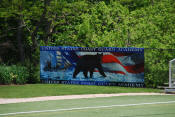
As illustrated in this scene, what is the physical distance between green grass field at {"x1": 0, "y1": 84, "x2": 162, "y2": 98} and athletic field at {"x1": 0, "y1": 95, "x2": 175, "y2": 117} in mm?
2245

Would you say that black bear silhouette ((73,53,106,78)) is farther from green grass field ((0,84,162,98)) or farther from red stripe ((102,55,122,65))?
green grass field ((0,84,162,98))

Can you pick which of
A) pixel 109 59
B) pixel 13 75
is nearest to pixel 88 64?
pixel 109 59

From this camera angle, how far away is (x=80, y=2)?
26.2m

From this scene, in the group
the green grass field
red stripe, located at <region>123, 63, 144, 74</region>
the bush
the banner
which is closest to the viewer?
the green grass field

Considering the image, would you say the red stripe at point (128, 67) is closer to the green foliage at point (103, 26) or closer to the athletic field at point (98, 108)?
the green foliage at point (103, 26)

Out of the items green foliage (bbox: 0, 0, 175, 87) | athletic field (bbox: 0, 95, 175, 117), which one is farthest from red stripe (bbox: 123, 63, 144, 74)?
athletic field (bbox: 0, 95, 175, 117)

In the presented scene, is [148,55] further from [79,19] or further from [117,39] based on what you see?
[79,19]

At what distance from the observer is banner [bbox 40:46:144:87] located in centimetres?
1955

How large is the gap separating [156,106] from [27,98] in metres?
5.59

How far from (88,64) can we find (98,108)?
772 cm

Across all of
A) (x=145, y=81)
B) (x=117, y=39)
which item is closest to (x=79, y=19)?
(x=117, y=39)

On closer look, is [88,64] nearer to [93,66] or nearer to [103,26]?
[93,66]

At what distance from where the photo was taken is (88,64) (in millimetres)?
20375

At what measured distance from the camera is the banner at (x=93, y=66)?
770 inches
